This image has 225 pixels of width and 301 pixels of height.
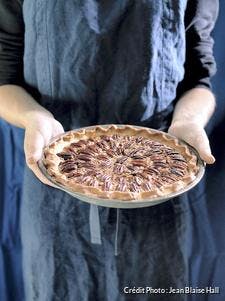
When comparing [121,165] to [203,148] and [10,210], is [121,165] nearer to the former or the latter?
[203,148]

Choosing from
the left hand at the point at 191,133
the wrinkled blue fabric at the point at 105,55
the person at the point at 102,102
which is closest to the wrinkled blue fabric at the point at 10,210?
the person at the point at 102,102

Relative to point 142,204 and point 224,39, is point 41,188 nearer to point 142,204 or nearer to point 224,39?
point 142,204

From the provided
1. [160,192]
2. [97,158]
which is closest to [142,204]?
[160,192]

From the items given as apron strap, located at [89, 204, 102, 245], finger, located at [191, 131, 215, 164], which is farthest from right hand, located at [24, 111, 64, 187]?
finger, located at [191, 131, 215, 164]

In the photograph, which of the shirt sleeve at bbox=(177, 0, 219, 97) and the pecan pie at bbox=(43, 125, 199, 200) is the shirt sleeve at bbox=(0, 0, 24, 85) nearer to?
the pecan pie at bbox=(43, 125, 199, 200)

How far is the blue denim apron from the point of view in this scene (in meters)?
0.75

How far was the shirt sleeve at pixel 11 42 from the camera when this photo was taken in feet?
2.67

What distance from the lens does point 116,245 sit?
0.83 metres

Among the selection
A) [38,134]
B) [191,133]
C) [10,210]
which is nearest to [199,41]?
[191,133]

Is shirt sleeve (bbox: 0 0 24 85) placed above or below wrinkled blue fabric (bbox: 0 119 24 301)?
above

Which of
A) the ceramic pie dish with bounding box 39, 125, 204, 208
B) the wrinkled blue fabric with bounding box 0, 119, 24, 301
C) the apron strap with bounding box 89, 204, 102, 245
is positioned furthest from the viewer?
the wrinkled blue fabric with bounding box 0, 119, 24, 301

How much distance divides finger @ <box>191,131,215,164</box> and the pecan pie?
16 mm

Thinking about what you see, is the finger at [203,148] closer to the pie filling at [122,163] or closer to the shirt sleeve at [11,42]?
the pie filling at [122,163]

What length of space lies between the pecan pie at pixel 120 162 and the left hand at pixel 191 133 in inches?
0.5
